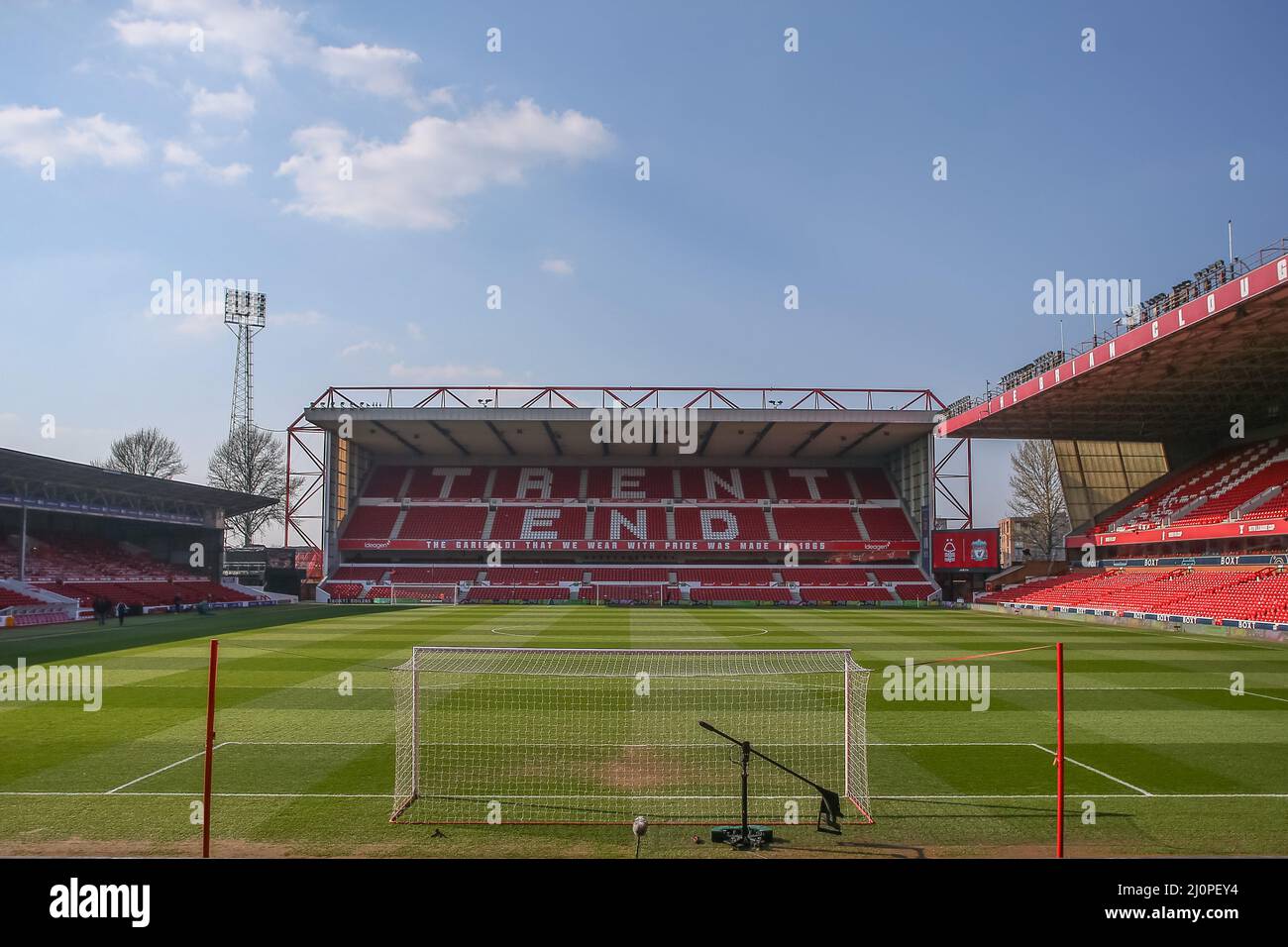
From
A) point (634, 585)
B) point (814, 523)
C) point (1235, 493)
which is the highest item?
point (1235, 493)

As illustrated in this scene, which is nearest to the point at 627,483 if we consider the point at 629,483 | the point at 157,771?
the point at 629,483

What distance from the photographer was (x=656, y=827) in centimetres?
793

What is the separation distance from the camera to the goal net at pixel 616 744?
28.4 ft

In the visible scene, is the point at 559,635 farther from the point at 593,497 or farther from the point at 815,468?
the point at 815,468

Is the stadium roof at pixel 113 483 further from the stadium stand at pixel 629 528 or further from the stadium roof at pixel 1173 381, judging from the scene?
the stadium roof at pixel 1173 381

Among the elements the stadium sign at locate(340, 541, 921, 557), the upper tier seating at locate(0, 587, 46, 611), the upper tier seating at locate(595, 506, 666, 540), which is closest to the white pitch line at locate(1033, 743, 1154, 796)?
the upper tier seating at locate(0, 587, 46, 611)

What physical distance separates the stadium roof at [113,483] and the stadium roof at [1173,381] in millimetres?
42341

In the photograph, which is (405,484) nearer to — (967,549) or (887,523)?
(887,523)

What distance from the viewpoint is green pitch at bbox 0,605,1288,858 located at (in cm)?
748

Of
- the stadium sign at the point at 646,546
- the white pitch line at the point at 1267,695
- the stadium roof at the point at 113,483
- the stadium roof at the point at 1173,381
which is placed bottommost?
the white pitch line at the point at 1267,695

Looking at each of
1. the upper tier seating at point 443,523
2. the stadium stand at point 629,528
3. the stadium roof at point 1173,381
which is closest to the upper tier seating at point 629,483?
the stadium stand at point 629,528

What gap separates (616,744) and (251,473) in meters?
62.1
